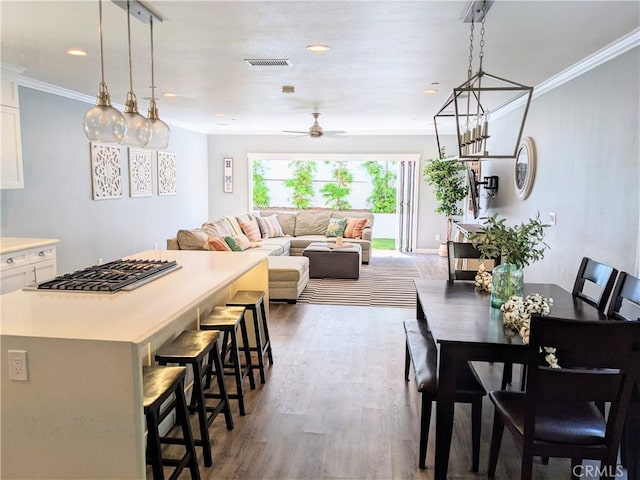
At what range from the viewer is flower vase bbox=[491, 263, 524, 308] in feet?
8.89

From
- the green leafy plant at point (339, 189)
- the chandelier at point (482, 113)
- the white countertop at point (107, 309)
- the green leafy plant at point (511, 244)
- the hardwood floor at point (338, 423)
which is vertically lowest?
the hardwood floor at point (338, 423)

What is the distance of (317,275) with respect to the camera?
735 cm

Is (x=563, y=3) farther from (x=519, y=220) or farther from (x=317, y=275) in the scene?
(x=317, y=275)

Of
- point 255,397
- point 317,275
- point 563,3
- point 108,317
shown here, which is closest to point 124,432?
point 108,317

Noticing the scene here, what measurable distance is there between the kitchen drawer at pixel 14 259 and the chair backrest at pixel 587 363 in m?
4.06

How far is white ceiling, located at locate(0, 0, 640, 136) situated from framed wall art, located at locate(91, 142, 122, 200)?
770 mm

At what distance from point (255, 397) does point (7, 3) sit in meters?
2.84

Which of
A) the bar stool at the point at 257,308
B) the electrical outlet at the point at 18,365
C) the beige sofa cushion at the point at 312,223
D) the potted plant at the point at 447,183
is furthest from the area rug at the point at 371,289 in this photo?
the electrical outlet at the point at 18,365

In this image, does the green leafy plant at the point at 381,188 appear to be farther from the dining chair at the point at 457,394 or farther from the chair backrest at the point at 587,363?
the chair backrest at the point at 587,363

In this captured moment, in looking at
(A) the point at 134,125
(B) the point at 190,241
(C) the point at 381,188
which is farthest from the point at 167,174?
(A) the point at 134,125

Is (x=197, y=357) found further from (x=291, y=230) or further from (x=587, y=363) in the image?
(x=291, y=230)

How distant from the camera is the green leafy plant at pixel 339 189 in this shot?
37.4 ft

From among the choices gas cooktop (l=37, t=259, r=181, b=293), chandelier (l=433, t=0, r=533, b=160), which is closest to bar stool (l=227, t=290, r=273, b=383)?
gas cooktop (l=37, t=259, r=181, b=293)

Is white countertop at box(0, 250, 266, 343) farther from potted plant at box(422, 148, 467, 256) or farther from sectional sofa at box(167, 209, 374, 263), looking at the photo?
potted plant at box(422, 148, 467, 256)
